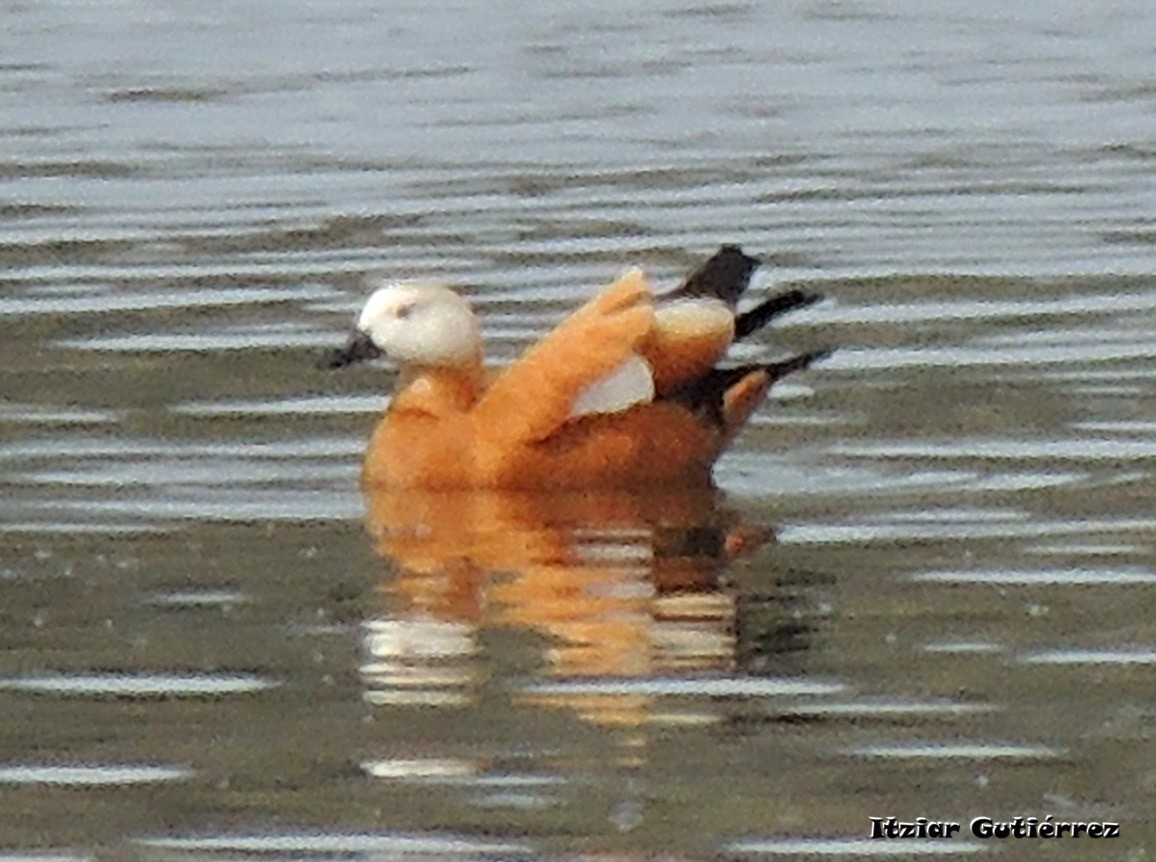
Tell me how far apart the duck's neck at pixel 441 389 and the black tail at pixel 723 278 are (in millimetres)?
630

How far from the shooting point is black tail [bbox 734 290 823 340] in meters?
12.4

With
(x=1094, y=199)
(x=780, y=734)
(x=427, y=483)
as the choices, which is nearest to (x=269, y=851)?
(x=780, y=734)

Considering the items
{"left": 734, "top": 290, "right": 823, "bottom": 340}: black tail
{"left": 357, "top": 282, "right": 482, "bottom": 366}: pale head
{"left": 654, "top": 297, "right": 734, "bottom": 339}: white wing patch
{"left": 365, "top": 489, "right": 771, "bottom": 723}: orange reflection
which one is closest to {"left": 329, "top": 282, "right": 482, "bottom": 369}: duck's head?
{"left": 357, "top": 282, "right": 482, "bottom": 366}: pale head

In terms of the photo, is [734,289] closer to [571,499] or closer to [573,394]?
[573,394]

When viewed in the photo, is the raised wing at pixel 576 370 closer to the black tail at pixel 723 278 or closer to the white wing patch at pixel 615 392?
the white wing patch at pixel 615 392

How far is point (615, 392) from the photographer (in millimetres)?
11961

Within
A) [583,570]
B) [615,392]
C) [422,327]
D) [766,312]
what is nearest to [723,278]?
[766,312]

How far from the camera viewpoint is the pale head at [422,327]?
12336 mm

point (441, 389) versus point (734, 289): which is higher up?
point (734, 289)

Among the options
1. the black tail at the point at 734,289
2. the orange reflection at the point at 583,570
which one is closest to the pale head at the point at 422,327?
the orange reflection at the point at 583,570

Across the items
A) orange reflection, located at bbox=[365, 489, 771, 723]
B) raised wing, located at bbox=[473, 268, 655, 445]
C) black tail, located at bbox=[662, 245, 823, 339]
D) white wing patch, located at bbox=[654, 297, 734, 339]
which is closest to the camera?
orange reflection, located at bbox=[365, 489, 771, 723]

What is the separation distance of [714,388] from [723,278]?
1.36 feet

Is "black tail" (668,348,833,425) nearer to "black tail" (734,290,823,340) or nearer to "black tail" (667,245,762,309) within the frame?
"black tail" (734,290,823,340)

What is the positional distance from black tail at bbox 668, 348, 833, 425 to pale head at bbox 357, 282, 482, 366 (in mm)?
625
